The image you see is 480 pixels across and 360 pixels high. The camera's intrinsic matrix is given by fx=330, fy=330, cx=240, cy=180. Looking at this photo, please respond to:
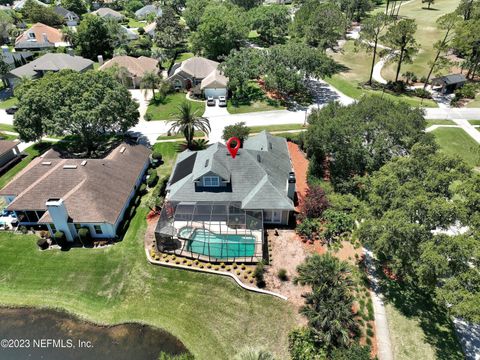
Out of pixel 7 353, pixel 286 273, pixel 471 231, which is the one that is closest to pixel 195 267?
pixel 286 273

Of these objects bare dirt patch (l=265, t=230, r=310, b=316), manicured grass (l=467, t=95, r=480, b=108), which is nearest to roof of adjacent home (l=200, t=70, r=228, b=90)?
bare dirt patch (l=265, t=230, r=310, b=316)

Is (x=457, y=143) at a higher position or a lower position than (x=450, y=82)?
lower

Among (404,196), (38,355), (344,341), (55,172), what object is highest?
(404,196)

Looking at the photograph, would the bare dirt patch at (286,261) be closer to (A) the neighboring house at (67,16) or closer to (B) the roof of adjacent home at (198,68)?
(B) the roof of adjacent home at (198,68)

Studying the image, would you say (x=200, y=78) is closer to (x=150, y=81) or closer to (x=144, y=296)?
(x=150, y=81)

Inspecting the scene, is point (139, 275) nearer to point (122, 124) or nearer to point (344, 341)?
point (344, 341)

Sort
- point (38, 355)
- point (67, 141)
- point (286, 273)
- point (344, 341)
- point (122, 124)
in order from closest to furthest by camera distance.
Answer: point (344, 341) → point (38, 355) → point (286, 273) → point (122, 124) → point (67, 141)

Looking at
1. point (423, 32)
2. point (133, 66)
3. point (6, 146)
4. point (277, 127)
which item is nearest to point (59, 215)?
point (6, 146)
